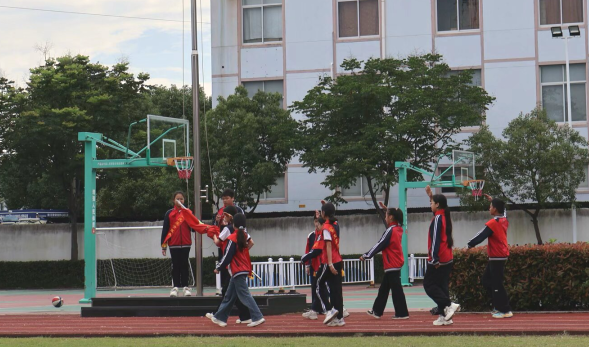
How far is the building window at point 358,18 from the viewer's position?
Result: 38.5 meters

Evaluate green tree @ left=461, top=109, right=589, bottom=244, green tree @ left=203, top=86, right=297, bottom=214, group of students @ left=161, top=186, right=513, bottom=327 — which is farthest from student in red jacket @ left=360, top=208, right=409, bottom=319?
green tree @ left=203, top=86, right=297, bottom=214

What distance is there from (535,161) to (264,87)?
13100 millimetres

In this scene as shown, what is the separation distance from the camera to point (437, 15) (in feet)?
124

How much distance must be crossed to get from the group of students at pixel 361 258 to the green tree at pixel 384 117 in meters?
16.4

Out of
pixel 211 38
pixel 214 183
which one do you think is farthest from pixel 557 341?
pixel 211 38

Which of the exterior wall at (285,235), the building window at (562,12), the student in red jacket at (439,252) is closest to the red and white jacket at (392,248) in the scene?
the student in red jacket at (439,252)

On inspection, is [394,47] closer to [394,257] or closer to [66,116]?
[66,116]

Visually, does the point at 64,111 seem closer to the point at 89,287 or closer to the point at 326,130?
the point at 326,130

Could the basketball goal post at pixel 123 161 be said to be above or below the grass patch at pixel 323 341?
above

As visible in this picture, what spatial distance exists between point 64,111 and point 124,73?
331cm

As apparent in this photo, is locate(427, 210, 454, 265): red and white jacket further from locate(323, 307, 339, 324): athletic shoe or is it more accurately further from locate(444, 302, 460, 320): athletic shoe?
locate(323, 307, 339, 324): athletic shoe

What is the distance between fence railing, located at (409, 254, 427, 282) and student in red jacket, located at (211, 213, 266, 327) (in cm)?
1793

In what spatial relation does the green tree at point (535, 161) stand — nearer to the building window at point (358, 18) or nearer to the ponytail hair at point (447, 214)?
the building window at point (358, 18)

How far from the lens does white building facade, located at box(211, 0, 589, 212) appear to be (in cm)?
3672
